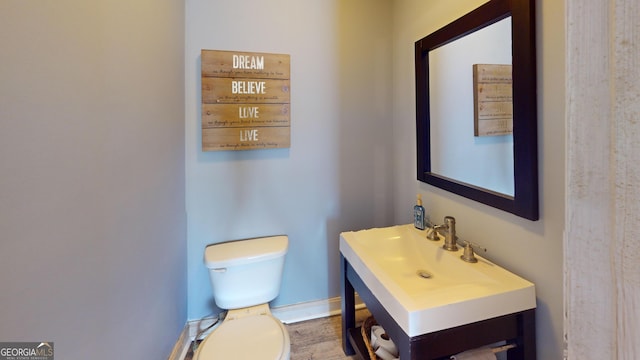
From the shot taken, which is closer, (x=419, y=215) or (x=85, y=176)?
(x=85, y=176)

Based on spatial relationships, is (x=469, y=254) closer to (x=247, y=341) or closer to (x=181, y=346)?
(x=247, y=341)

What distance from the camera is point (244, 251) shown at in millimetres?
1632

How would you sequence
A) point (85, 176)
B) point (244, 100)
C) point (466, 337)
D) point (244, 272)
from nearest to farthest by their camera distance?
point (85, 176)
point (466, 337)
point (244, 272)
point (244, 100)

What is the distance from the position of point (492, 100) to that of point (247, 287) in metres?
1.56

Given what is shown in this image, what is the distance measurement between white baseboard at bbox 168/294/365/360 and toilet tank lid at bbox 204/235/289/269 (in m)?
0.51

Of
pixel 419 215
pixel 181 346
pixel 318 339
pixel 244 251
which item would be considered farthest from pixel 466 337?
pixel 181 346

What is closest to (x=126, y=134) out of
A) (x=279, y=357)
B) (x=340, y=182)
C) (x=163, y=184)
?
(x=163, y=184)

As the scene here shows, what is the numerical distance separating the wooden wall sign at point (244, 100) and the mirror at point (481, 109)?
85 cm

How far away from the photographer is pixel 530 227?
1.04 meters

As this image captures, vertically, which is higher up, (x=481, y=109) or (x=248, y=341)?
(x=481, y=109)

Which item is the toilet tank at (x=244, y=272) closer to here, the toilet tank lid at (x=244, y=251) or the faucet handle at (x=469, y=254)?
the toilet tank lid at (x=244, y=251)

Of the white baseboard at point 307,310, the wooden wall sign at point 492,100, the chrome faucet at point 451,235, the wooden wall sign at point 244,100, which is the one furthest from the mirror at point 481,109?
the white baseboard at point 307,310

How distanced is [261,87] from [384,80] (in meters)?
0.86

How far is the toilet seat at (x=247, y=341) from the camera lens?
3.94 feet
